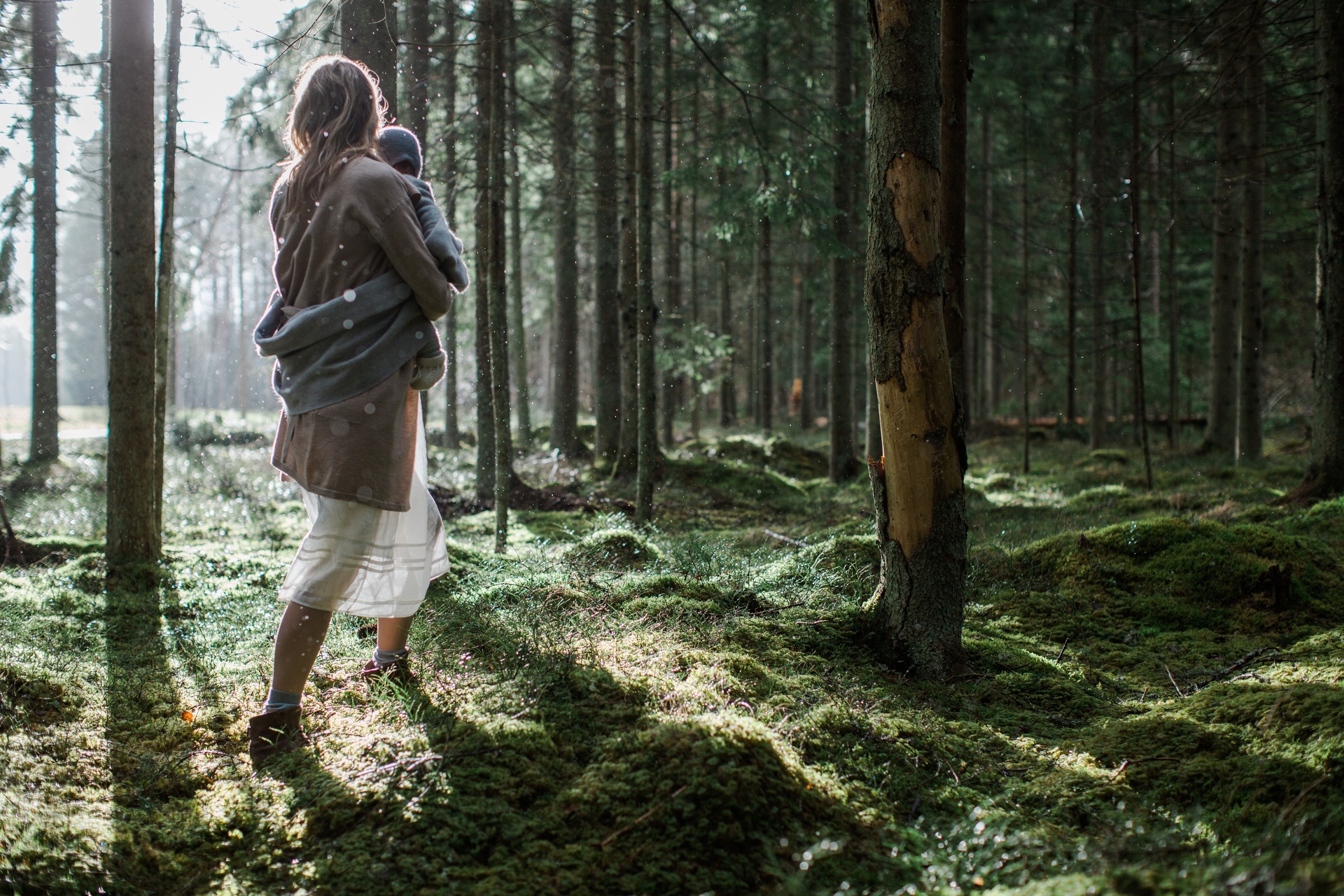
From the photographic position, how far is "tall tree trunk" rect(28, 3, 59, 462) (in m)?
13.3

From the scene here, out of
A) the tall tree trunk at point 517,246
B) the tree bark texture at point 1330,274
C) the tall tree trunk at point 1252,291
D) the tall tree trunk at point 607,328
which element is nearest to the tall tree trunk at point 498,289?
the tall tree trunk at point 517,246

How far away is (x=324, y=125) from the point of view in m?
2.79

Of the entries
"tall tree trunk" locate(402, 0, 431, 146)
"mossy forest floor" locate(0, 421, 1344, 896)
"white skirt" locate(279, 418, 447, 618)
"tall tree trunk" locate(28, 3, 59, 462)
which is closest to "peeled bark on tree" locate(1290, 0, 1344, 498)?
"mossy forest floor" locate(0, 421, 1344, 896)

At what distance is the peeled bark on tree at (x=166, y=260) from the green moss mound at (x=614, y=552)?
296 centimetres

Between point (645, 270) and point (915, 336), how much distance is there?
13.5ft

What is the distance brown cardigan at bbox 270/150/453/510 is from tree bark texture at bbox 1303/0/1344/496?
7.89m

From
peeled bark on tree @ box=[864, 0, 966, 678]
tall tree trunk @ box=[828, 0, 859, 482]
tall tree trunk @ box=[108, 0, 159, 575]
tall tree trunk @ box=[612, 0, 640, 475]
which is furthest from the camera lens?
tall tree trunk @ box=[828, 0, 859, 482]

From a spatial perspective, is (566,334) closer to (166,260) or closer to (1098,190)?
(166,260)

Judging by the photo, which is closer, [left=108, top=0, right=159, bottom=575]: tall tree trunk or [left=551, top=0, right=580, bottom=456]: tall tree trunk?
[left=108, top=0, right=159, bottom=575]: tall tree trunk

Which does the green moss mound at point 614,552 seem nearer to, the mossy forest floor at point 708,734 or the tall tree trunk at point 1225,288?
the mossy forest floor at point 708,734

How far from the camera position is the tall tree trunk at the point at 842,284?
35.9 ft

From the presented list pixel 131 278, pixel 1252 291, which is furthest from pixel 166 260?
pixel 1252 291

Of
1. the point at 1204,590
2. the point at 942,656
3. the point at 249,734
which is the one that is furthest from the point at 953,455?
the point at 249,734

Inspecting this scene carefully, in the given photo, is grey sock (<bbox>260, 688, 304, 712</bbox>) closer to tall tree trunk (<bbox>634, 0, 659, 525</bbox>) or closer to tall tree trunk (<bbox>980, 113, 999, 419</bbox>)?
tall tree trunk (<bbox>634, 0, 659, 525</bbox>)
